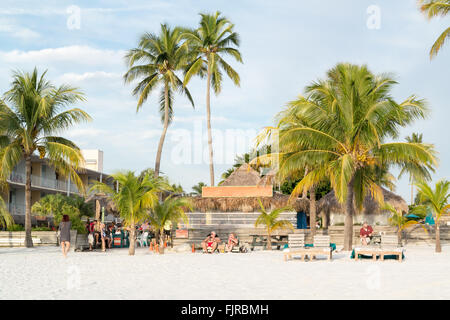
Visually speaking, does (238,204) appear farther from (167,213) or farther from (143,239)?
(167,213)

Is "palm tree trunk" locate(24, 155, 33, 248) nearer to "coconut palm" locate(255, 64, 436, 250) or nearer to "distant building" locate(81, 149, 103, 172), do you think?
"coconut palm" locate(255, 64, 436, 250)

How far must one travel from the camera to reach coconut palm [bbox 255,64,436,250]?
18344 millimetres

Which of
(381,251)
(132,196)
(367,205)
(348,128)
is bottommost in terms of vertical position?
(381,251)

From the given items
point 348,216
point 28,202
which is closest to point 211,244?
point 348,216

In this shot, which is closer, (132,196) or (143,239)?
(132,196)

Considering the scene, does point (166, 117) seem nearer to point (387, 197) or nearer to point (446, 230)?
point (387, 197)

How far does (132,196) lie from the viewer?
18500 mm

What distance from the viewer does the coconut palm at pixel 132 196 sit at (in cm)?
1828

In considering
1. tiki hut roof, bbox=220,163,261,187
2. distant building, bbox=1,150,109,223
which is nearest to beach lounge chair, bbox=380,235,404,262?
tiki hut roof, bbox=220,163,261,187

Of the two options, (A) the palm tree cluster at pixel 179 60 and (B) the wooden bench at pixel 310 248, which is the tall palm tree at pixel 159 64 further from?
(B) the wooden bench at pixel 310 248

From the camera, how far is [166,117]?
1374 inches

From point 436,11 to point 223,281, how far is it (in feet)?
51.1
